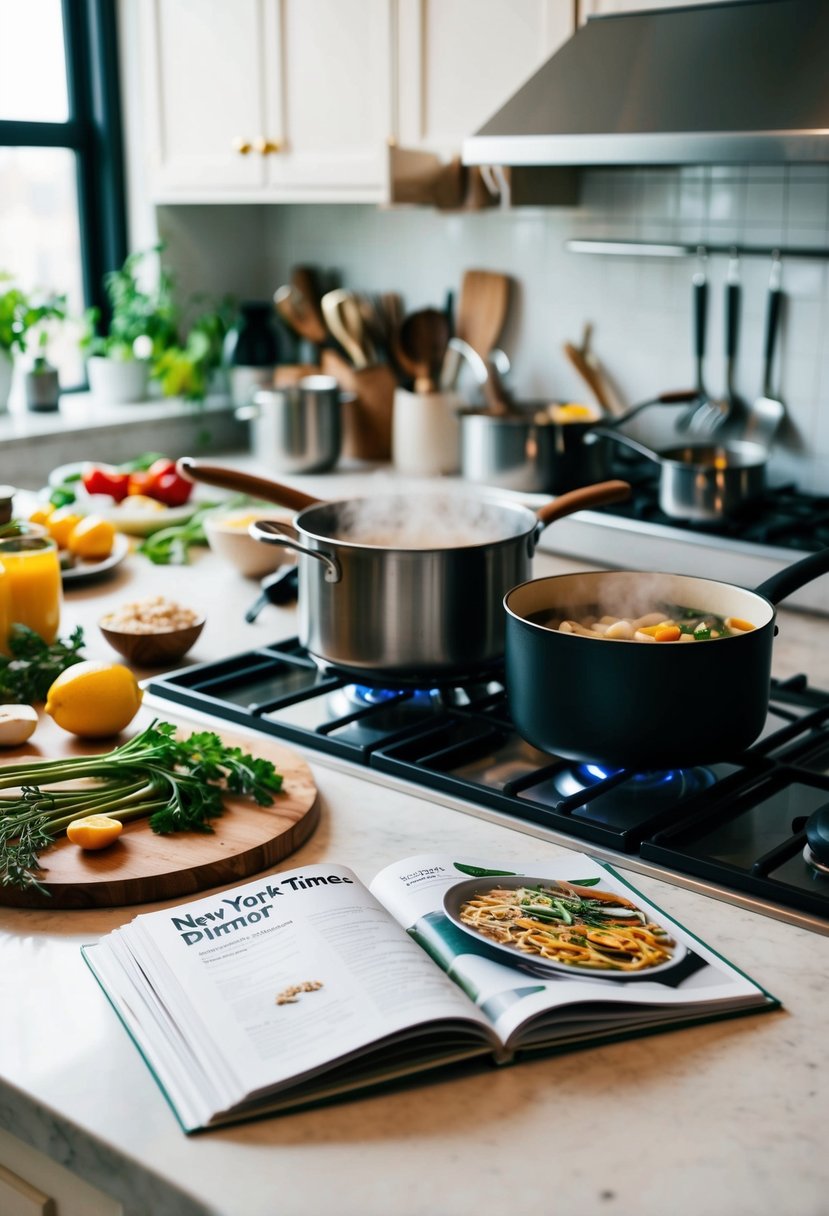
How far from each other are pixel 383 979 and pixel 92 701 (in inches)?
22.4

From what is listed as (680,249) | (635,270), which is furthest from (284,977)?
(635,270)

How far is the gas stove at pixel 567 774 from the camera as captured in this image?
1.07 m

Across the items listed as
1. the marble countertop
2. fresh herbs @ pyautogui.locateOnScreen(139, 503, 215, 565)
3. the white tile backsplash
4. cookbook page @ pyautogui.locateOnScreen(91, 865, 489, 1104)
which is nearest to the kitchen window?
the white tile backsplash

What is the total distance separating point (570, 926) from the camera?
37.3 inches

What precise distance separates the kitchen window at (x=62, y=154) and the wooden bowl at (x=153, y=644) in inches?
72.0

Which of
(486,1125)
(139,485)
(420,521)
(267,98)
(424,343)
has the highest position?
(267,98)

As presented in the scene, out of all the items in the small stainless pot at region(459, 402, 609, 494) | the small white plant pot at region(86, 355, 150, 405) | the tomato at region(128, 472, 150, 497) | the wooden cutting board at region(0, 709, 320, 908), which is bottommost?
the wooden cutting board at region(0, 709, 320, 908)

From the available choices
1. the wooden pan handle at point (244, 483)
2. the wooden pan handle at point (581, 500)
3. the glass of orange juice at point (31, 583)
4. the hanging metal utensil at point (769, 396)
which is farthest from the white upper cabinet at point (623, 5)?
the glass of orange juice at point (31, 583)

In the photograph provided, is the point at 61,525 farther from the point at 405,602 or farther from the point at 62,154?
the point at 62,154

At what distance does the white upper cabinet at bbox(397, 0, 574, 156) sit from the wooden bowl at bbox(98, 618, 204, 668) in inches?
53.6

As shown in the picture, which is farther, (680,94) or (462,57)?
(462,57)

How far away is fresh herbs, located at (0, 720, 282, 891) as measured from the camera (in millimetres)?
1105

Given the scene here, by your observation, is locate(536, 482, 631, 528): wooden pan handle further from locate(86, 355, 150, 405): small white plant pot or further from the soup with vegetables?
locate(86, 355, 150, 405): small white plant pot

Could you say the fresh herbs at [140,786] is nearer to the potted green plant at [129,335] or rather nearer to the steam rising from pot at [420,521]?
the steam rising from pot at [420,521]
